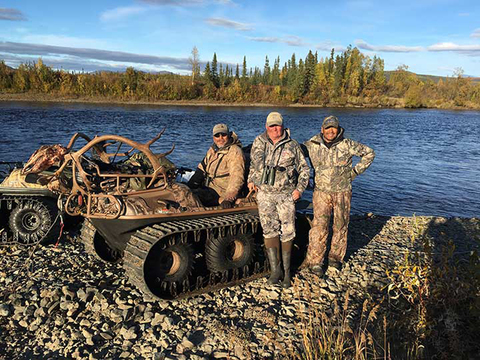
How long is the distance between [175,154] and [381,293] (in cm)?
1702

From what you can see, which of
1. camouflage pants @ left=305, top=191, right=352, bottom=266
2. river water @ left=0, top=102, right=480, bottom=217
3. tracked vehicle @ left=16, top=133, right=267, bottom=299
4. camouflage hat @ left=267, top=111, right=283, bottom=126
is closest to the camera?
tracked vehicle @ left=16, top=133, right=267, bottom=299

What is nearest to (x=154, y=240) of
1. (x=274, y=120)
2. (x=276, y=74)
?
(x=274, y=120)

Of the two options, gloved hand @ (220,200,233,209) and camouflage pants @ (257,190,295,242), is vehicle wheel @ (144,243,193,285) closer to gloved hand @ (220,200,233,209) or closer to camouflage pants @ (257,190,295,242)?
gloved hand @ (220,200,233,209)

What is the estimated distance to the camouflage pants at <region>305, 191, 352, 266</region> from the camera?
638cm

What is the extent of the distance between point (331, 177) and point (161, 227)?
274 cm

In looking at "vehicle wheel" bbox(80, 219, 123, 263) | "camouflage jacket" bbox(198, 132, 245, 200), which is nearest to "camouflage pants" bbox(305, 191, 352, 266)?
"camouflage jacket" bbox(198, 132, 245, 200)

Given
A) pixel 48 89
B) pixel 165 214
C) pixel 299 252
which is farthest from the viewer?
pixel 48 89

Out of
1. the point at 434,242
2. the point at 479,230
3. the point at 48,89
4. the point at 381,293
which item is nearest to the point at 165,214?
the point at 381,293

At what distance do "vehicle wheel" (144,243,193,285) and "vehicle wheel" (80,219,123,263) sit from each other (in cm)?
122

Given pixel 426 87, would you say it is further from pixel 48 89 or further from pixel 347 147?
pixel 347 147

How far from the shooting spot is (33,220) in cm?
793

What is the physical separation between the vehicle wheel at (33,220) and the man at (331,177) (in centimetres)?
501

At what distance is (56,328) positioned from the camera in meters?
4.91

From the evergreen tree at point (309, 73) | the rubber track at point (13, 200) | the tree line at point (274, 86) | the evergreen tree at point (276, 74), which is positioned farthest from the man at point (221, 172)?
the evergreen tree at point (276, 74)
